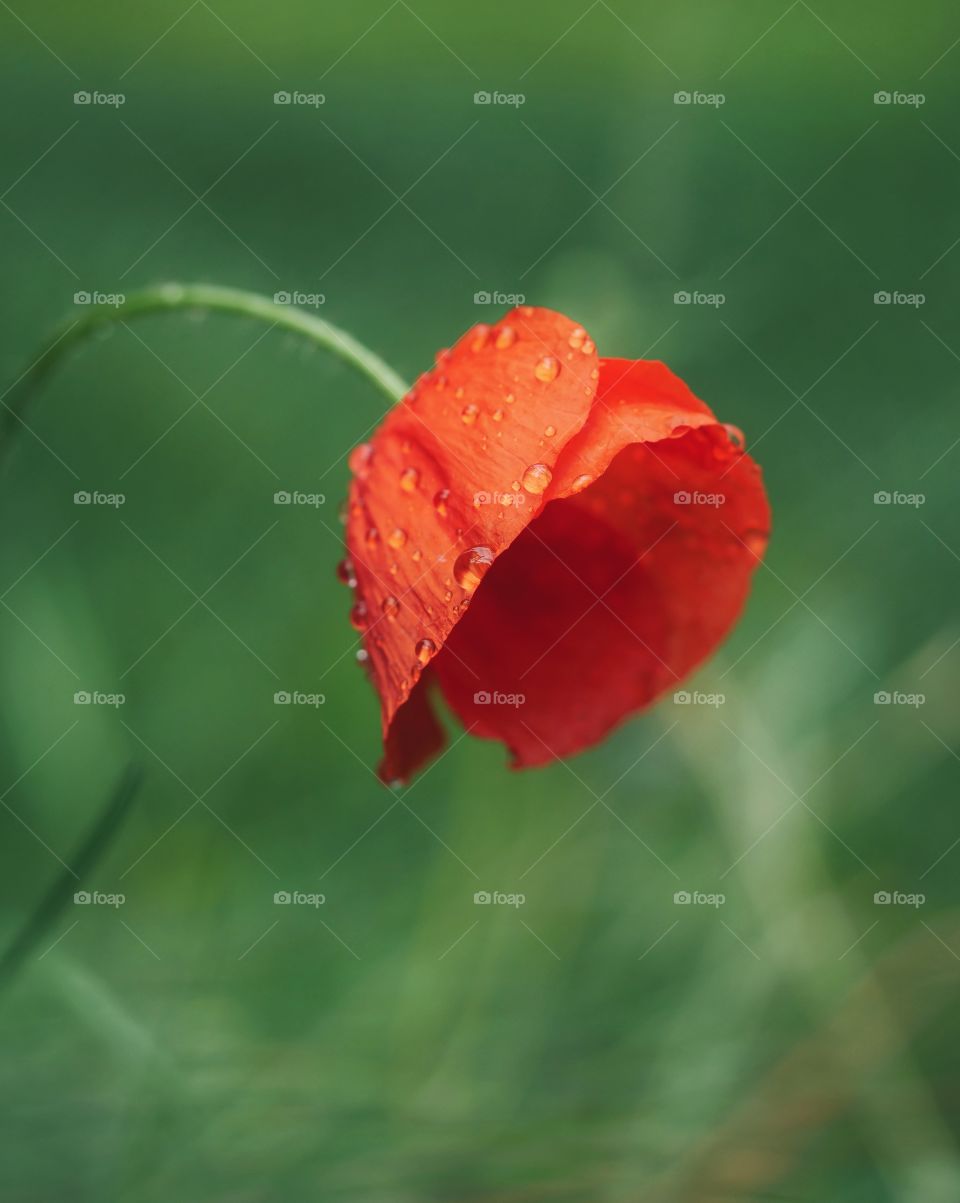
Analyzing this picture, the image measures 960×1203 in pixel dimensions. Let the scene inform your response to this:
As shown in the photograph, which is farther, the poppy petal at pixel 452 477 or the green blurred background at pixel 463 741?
the green blurred background at pixel 463 741

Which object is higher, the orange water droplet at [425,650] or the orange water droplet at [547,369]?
the orange water droplet at [547,369]

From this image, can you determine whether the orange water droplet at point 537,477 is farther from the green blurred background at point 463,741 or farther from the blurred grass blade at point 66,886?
the green blurred background at point 463,741

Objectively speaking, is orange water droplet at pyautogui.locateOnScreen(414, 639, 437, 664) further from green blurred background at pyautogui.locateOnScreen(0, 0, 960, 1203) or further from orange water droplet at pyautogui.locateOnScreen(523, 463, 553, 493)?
green blurred background at pyautogui.locateOnScreen(0, 0, 960, 1203)

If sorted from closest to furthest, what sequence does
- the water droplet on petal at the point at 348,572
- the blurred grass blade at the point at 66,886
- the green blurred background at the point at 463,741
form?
the water droplet on petal at the point at 348,572, the blurred grass blade at the point at 66,886, the green blurred background at the point at 463,741

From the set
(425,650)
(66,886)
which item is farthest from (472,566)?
(66,886)

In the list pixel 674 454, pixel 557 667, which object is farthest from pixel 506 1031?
pixel 674 454

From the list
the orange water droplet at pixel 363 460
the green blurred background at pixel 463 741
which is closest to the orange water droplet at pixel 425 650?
the orange water droplet at pixel 363 460
